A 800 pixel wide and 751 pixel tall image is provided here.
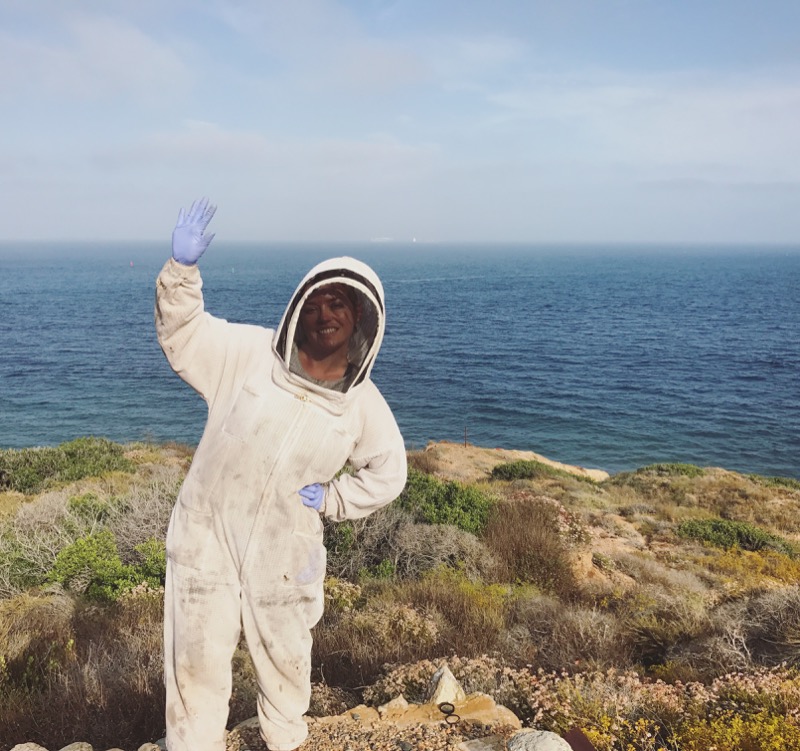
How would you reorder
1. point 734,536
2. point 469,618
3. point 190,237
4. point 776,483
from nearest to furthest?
point 190,237
point 469,618
point 734,536
point 776,483

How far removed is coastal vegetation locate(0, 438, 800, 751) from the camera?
397cm

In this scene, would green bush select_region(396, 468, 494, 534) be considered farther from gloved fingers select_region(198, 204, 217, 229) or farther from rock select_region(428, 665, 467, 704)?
gloved fingers select_region(198, 204, 217, 229)

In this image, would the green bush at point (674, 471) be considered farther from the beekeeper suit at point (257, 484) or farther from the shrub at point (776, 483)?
the beekeeper suit at point (257, 484)

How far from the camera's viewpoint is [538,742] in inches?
→ 134

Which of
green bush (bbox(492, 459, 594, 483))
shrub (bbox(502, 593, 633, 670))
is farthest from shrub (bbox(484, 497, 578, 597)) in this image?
green bush (bbox(492, 459, 594, 483))

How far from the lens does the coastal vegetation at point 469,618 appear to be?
13.0 feet

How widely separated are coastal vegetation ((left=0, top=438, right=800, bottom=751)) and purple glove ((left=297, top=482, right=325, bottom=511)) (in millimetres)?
2219

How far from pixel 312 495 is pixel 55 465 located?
39.8 ft

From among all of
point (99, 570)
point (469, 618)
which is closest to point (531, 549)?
point (469, 618)

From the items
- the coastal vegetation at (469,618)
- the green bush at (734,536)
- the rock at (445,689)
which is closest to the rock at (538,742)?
the coastal vegetation at (469,618)

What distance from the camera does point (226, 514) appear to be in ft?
9.21

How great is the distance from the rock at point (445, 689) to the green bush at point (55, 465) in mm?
9943

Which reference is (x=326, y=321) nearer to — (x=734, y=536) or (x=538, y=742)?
(x=538, y=742)

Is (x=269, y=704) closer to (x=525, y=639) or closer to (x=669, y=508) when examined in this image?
(x=525, y=639)
